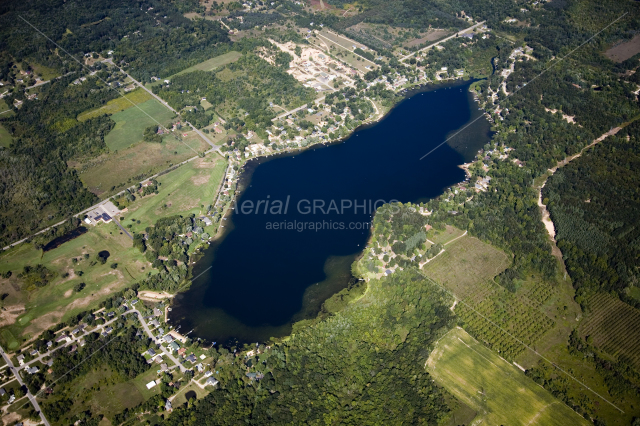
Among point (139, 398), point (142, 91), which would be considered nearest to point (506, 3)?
point (142, 91)

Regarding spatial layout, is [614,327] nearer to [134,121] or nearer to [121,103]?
[134,121]

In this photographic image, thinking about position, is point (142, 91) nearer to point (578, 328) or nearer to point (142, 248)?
point (142, 248)

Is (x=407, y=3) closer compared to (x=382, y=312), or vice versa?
(x=382, y=312)

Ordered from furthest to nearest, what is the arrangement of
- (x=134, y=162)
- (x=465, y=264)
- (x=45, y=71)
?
(x=45, y=71) < (x=134, y=162) < (x=465, y=264)

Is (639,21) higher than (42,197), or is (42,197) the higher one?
(639,21)

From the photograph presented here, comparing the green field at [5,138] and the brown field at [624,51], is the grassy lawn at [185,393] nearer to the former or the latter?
the green field at [5,138]

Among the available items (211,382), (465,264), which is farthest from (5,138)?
(465,264)
